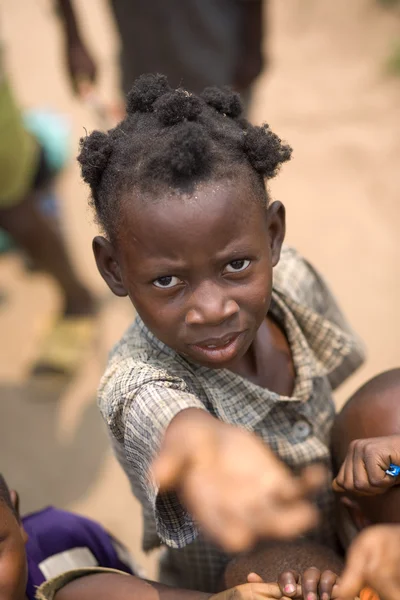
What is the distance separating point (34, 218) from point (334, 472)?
77.2 inches

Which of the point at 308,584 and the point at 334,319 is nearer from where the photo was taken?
the point at 308,584

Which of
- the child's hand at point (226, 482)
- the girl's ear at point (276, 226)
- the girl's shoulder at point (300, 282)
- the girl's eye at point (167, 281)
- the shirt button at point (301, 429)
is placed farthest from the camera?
the girl's shoulder at point (300, 282)

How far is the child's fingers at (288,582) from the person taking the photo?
4.04ft

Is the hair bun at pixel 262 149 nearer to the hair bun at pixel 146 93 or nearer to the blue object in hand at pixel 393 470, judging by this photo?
the hair bun at pixel 146 93

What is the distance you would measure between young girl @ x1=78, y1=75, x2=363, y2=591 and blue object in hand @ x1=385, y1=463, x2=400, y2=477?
161mm

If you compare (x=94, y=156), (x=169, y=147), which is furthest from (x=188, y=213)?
(x=94, y=156)

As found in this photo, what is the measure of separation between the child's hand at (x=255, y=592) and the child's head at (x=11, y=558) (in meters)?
0.40

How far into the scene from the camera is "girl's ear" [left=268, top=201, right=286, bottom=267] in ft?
4.48

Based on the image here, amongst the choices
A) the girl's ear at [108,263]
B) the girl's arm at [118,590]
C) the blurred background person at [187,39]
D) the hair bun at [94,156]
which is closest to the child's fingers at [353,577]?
the girl's arm at [118,590]

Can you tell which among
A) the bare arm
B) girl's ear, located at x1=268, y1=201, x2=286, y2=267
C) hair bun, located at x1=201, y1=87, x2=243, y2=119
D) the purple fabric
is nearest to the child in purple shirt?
the purple fabric

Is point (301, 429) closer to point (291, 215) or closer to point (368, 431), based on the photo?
point (368, 431)

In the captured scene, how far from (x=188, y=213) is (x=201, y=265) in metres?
0.10

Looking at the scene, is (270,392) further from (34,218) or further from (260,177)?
(34,218)

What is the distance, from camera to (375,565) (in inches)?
49.8
